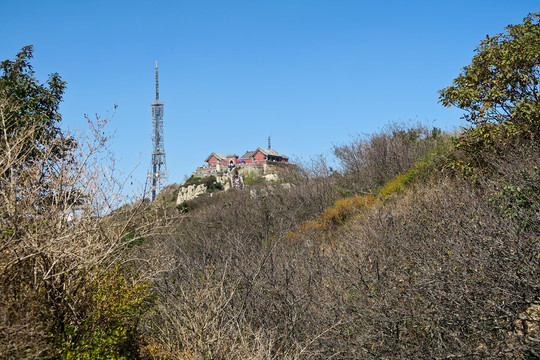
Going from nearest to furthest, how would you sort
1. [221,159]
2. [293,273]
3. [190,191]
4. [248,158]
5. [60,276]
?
[60,276], [293,273], [190,191], [221,159], [248,158]

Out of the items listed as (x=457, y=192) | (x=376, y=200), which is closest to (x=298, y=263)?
(x=457, y=192)

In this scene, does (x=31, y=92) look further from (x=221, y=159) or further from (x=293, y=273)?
(x=221, y=159)

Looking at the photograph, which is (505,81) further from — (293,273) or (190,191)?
(190,191)


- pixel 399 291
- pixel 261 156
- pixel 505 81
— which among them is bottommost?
pixel 399 291

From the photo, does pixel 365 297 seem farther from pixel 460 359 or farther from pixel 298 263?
pixel 298 263

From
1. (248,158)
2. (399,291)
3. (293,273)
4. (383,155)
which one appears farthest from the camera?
(248,158)

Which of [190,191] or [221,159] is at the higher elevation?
[221,159]

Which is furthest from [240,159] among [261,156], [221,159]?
[261,156]

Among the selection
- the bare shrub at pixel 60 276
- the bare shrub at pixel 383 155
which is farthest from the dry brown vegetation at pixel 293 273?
the bare shrub at pixel 383 155

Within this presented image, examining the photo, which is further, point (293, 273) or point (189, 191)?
point (189, 191)

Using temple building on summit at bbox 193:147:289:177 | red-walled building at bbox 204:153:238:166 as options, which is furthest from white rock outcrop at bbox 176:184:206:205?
red-walled building at bbox 204:153:238:166

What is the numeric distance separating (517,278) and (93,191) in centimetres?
875

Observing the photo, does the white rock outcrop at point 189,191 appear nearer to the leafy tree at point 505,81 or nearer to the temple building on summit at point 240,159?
the temple building on summit at point 240,159

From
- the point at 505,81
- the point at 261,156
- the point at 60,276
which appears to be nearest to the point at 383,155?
the point at 505,81
